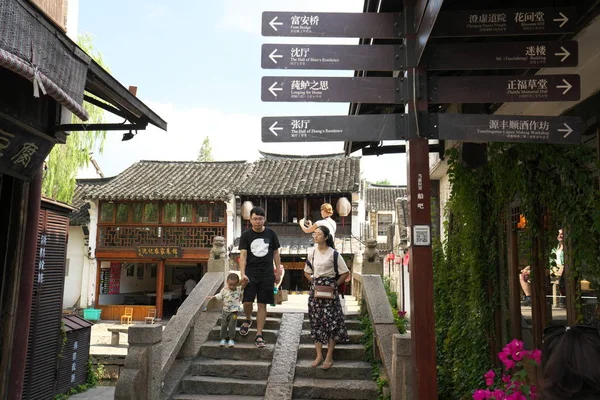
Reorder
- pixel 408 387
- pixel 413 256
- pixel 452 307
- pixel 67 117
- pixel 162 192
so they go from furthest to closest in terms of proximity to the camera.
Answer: pixel 162 192
pixel 452 307
pixel 67 117
pixel 408 387
pixel 413 256

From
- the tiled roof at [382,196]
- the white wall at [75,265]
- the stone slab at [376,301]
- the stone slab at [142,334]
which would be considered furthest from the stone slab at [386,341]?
the tiled roof at [382,196]

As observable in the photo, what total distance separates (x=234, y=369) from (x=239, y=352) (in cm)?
39

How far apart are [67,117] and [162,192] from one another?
18.7m

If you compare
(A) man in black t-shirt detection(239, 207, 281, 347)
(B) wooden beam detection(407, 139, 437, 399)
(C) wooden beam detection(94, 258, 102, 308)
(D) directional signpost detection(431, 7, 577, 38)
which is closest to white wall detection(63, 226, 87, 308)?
(C) wooden beam detection(94, 258, 102, 308)

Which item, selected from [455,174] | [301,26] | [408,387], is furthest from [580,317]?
[301,26]

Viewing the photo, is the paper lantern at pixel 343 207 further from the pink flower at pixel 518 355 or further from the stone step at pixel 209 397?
the pink flower at pixel 518 355

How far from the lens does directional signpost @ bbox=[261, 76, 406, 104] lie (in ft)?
13.6

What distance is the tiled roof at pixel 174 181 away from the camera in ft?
80.8

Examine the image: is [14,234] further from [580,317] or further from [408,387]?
[580,317]

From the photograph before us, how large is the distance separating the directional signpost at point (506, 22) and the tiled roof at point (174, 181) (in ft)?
68.4

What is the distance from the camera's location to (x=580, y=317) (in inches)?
155

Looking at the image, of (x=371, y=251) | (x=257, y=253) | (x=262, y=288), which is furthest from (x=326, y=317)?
(x=371, y=251)

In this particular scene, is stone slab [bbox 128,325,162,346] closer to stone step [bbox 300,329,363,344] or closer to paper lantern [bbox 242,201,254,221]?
stone step [bbox 300,329,363,344]

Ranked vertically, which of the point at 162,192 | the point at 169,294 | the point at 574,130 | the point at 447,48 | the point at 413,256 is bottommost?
the point at 169,294
